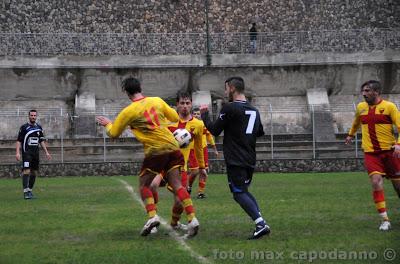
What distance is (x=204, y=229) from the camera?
11.1 meters

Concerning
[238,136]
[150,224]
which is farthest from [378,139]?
[150,224]

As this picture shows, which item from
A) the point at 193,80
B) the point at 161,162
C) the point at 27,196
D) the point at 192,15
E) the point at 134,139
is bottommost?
the point at 27,196

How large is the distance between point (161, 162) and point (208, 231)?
43.0 inches

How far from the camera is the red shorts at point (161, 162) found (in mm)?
10680

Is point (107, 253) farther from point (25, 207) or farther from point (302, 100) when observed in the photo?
point (302, 100)

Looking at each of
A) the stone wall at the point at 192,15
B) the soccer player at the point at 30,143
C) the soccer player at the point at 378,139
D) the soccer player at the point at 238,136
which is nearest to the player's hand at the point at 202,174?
the soccer player at the point at 30,143

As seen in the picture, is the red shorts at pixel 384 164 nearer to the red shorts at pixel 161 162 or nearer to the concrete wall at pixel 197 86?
the red shorts at pixel 161 162

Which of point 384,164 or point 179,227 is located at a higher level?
point 384,164

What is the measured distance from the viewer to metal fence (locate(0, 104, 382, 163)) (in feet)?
97.5

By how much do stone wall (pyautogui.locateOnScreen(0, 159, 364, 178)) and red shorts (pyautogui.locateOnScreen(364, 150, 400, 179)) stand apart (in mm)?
16811

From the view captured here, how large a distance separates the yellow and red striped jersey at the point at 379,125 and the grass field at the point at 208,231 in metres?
1.08

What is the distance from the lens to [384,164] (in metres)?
11.8

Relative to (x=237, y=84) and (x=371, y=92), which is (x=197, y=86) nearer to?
(x=371, y=92)

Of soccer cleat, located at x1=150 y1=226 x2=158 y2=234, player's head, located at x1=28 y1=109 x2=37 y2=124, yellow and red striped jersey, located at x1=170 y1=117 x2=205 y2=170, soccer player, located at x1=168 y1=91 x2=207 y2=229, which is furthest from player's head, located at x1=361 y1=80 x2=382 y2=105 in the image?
player's head, located at x1=28 y1=109 x2=37 y2=124
